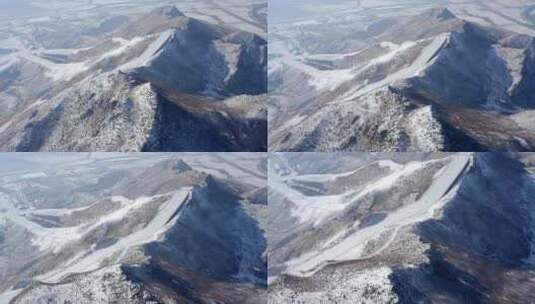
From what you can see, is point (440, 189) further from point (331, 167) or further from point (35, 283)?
point (35, 283)

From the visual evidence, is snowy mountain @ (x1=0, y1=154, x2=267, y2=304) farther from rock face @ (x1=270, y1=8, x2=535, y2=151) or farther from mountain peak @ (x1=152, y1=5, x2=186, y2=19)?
mountain peak @ (x1=152, y1=5, x2=186, y2=19)

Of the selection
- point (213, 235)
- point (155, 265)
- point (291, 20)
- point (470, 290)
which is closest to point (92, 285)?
point (155, 265)

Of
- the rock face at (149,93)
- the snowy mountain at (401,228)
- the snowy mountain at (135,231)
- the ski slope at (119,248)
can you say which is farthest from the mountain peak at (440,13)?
the ski slope at (119,248)

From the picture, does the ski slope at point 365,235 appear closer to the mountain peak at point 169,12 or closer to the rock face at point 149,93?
the rock face at point 149,93

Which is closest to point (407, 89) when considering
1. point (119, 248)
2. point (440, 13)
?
point (440, 13)

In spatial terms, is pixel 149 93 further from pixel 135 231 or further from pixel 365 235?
pixel 365 235

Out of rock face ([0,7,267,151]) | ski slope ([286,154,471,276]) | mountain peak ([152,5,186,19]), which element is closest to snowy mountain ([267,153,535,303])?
ski slope ([286,154,471,276])
